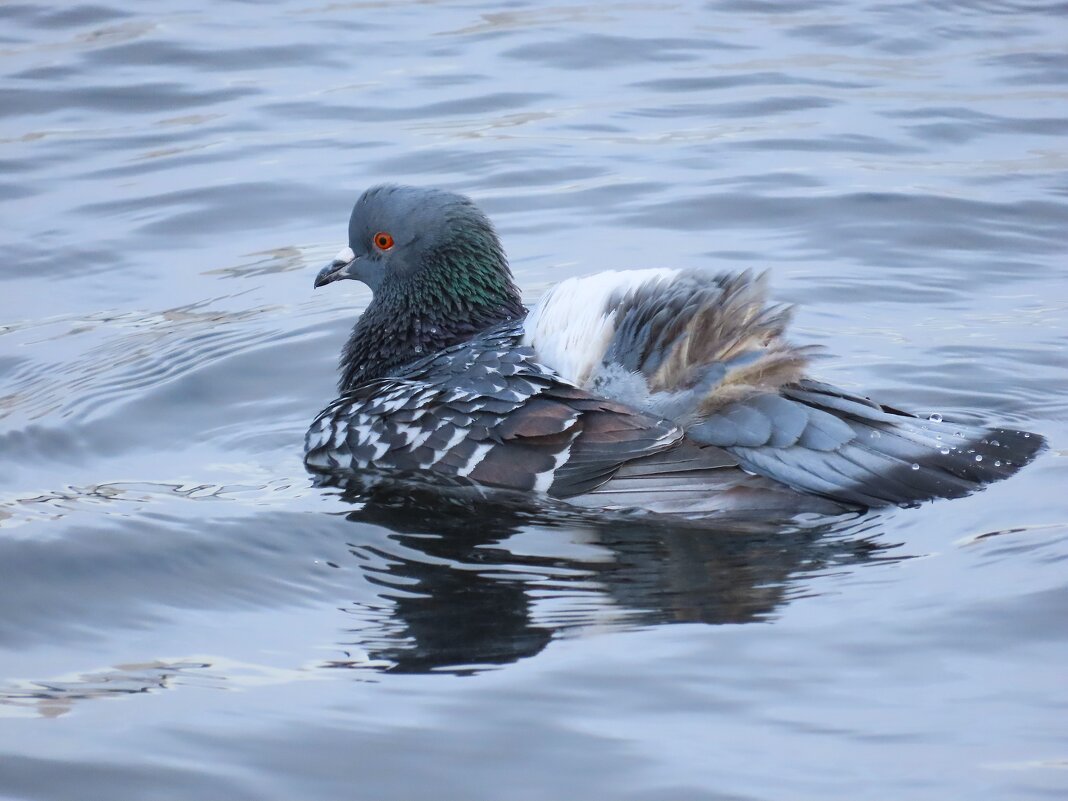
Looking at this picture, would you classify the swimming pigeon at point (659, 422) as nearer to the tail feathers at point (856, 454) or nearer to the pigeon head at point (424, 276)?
the tail feathers at point (856, 454)

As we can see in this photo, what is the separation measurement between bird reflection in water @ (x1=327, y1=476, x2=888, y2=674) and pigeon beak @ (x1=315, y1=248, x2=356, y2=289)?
5.35 feet

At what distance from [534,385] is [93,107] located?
749cm

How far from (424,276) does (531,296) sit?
1483mm

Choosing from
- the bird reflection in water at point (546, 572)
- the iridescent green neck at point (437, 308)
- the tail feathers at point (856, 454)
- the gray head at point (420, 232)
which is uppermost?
the gray head at point (420, 232)

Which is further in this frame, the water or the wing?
the wing

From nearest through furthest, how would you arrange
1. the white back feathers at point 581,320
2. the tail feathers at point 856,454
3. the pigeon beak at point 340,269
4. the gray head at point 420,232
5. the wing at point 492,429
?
the tail feathers at point 856,454 < the wing at point 492,429 < the white back feathers at point 581,320 < the gray head at point 420,232 < the pigeon beak at point 340,269

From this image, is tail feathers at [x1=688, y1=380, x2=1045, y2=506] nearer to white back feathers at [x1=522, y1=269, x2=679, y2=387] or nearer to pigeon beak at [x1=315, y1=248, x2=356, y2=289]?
white back feathers at [x1=522, y1=269, x2=679, y2=387]

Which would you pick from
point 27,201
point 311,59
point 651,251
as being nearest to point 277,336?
point 651,251

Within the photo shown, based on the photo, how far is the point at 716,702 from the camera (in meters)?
4.35

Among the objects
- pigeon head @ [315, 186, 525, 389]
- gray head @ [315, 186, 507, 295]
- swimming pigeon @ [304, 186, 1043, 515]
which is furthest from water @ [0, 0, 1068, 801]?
gray head @ [315, 186, 507, 295]

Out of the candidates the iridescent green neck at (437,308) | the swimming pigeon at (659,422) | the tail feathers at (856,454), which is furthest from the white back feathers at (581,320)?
the iridescent green neck at (437,308)

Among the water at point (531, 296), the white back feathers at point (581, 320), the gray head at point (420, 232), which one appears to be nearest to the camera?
the water at point (531, 296)

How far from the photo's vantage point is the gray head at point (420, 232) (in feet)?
22.6

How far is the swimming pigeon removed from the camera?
544 cm
